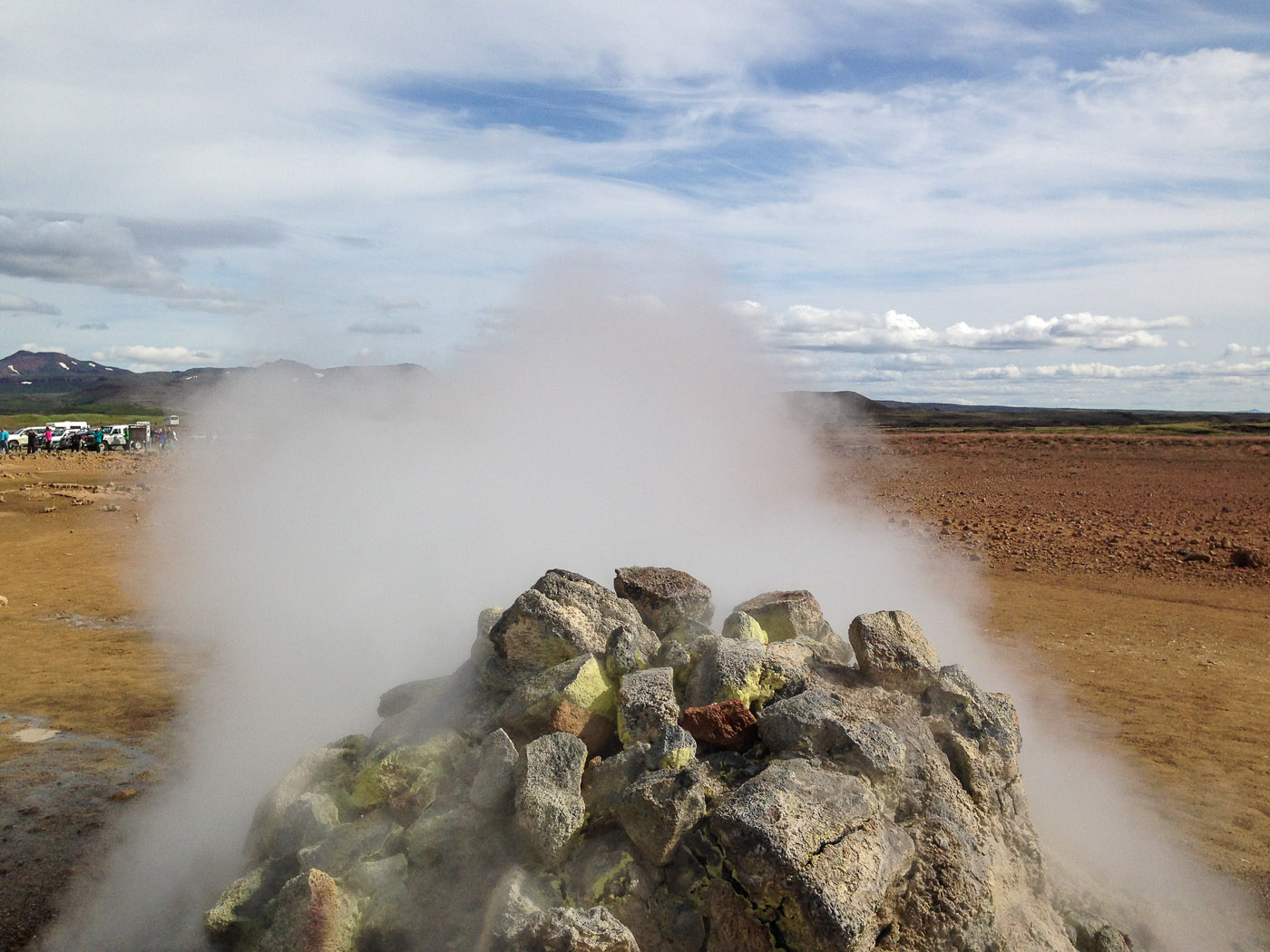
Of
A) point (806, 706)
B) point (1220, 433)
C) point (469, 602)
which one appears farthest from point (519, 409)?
point (1220, 433)

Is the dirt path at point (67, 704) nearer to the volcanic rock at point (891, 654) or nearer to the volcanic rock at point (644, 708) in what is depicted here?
the volcanic rock at point (644, 708)

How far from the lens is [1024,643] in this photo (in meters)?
9.20

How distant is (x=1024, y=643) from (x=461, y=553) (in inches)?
235

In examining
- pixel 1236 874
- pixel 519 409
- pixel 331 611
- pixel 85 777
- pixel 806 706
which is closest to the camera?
pixel 806 706

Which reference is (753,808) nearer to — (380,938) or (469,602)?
(380,938)

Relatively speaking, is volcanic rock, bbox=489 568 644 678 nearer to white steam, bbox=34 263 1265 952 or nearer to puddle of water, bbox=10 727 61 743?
white steam, bbox=34 263 1265 952

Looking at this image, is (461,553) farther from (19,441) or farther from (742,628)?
(19,441)

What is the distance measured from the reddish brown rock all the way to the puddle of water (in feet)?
18.5

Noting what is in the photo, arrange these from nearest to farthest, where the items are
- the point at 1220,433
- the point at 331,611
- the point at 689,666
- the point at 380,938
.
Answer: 1. the point at 380,938
2. the point at 689,666
3. the point at 331,611
4. the point at 1220,433

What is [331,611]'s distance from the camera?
6.54m

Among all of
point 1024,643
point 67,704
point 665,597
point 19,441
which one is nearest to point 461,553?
point 665,597

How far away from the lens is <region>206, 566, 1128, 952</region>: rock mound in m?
3.08

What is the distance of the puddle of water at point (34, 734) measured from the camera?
6.73 metres

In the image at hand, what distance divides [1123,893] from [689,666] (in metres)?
2.45
